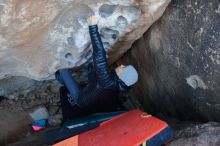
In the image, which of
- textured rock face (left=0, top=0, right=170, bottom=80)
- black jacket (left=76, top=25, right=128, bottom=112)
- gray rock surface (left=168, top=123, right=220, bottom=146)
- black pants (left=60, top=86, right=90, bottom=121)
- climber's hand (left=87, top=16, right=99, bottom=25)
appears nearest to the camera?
gray rock surface (left=168, top=123, right=220, bottom=146)

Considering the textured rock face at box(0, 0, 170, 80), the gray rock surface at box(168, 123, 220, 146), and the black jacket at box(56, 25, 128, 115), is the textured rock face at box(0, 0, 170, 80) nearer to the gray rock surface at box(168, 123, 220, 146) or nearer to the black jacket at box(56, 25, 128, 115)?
the black jacket at box(56, 25, 128, 115)

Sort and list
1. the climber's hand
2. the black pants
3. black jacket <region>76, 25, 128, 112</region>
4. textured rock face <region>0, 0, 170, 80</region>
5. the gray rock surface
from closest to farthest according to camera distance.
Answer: the gray rock surface < textured rock face <region>0, 0, 170, 80</region> < the climber's hand < black jacket <region>76, 25, 128, 112</region> < the black pants

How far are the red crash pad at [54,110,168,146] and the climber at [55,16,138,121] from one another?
12.7 inches

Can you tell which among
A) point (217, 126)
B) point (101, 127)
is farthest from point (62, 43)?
point (217, 126)

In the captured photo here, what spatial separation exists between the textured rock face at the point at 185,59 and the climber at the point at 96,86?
0.28 metres

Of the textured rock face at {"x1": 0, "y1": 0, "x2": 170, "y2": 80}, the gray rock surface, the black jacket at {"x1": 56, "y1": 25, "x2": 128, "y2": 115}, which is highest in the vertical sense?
the textured rock face at {"x1": 0, "y1": 0, "x2": 170, "y2": 80}

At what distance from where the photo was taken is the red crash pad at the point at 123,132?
2.15 m

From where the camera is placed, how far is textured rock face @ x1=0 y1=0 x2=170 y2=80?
2.27 m

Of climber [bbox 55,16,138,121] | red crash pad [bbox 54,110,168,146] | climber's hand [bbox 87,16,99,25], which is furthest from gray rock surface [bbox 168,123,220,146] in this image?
climber's hand [bbox 87,16,99,25]

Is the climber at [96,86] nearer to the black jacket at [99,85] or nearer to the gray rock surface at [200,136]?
the black jacket at [99,85]

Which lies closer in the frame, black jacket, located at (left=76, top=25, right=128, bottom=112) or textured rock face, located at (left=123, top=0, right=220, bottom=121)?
textured rock face, located at (left=123, top=0, right=220, bottom=121)

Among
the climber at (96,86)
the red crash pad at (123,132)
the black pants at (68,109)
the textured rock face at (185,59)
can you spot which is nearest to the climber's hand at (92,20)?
the climber at (96,86)

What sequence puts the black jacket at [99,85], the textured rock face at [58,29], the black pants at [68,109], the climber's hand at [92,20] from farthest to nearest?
the black pants at [68,109], the black jacket at [99,85], the climber's hand at [92,20], the textured rock face at [58,29]

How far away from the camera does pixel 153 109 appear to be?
326 centimetres
